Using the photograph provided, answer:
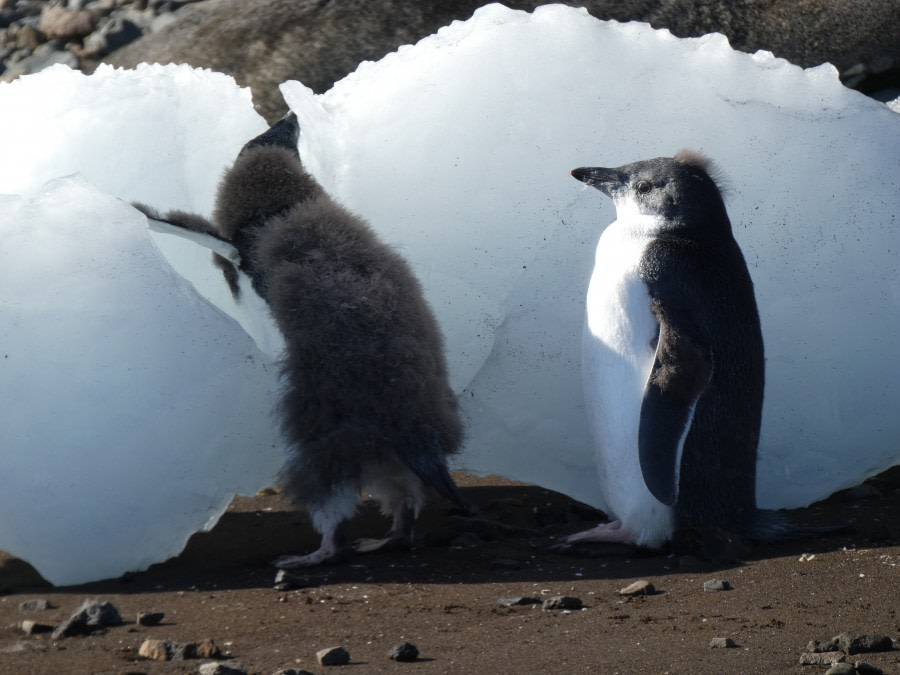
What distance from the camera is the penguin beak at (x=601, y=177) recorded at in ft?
10.8

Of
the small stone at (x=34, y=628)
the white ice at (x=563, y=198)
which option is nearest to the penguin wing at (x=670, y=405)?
the white ice at (x=563, y=198)

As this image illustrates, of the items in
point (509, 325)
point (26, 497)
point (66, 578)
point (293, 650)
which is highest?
point (509, 325)

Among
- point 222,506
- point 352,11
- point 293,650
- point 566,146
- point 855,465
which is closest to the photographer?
point 293,650

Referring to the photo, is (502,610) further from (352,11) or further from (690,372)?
(352,11)

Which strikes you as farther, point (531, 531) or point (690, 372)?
point (531, 531)

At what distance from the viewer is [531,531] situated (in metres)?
3.29

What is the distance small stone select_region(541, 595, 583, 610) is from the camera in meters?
2.62

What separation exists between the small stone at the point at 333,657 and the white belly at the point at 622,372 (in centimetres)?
98

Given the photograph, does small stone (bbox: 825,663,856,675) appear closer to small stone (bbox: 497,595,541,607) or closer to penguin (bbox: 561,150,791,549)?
small stone (bbox: 497,595,541,607)

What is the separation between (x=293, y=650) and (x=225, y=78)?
2278mm

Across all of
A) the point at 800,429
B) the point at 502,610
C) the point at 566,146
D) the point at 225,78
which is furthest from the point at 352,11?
the point at 502,610

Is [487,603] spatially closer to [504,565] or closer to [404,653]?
[504,565]

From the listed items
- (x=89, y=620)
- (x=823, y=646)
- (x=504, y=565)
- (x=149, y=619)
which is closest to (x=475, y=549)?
(x=504, y=565)

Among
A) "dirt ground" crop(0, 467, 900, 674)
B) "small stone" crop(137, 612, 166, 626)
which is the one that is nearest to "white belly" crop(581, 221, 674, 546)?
"dirt ground" crop(0, 467, 900, 674)
